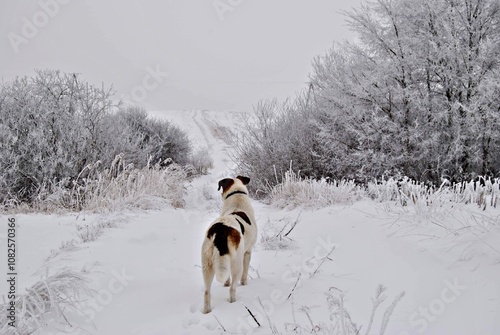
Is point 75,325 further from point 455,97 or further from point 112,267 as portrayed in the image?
point 455,97

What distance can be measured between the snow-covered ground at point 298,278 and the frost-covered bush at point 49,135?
281cm

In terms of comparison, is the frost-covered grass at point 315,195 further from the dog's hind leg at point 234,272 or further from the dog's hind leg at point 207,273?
the dog's hind leg at point 207,273

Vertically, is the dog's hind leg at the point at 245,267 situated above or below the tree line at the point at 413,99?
below

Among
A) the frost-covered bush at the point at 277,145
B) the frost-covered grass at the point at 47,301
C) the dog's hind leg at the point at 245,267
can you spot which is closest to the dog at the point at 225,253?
the dog's hind leg at the point at 245,267

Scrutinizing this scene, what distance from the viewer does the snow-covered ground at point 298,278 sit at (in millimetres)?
1901

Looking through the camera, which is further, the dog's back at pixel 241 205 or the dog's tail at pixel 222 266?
the dog's back at pixel 241 205

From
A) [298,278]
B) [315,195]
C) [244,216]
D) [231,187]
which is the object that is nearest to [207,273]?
[298,278]

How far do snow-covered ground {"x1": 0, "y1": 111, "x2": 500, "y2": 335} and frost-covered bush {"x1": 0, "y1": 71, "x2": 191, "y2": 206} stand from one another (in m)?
2.81

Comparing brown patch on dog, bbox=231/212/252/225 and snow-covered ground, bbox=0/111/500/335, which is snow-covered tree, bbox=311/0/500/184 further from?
brown patch on dog, bbox=231/212/252/225

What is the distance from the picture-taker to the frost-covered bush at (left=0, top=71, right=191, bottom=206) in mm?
6945

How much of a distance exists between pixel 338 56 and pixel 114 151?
287 inches

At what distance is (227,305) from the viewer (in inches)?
90.4

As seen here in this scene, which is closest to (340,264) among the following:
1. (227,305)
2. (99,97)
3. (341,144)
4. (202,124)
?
(227,305)

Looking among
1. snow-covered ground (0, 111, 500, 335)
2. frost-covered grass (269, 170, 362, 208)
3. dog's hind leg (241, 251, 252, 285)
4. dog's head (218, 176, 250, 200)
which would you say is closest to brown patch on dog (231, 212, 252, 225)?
dog's hind leg (241, 251, 252, 285)
